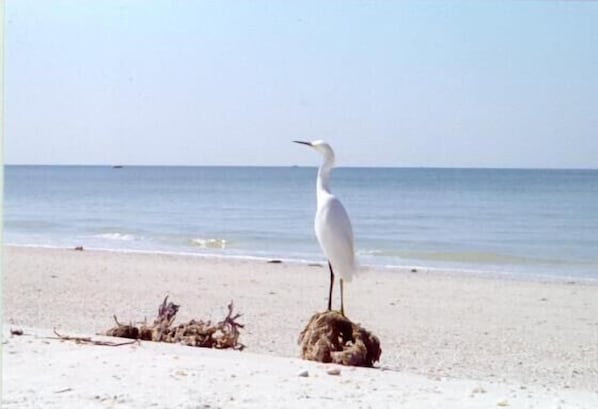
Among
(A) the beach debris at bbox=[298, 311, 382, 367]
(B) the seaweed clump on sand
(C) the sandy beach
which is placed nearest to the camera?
(C) the sandy beach

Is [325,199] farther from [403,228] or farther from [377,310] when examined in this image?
[403,228]

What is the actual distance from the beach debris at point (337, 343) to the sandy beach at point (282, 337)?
158mm

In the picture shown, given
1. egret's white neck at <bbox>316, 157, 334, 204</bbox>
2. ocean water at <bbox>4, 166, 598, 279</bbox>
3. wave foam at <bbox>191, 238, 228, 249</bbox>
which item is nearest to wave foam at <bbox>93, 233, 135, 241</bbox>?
ocean water at <bbox>4, 166, 598, 279</bbox>

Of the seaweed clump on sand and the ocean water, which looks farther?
the ocean water

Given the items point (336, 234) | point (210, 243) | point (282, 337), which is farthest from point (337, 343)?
point (210, 243)

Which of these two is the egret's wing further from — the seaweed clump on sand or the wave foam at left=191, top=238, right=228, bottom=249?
the wave foam at left=191, top=238, right=228, bottom=249

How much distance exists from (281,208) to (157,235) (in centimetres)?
1105

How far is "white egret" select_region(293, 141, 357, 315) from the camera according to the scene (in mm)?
5867

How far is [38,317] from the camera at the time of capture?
7.73 metres

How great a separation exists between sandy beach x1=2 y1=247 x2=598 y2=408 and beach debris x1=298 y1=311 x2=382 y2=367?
0.52ft

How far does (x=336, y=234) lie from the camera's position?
5848mm

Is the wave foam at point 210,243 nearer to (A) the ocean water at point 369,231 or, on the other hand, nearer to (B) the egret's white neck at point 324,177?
(A) the ocean water at point 369,231

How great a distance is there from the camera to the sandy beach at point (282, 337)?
410 centimetres

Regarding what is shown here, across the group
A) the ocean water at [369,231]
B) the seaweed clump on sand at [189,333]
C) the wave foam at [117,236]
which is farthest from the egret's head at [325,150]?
the wave foam at [117,236]
